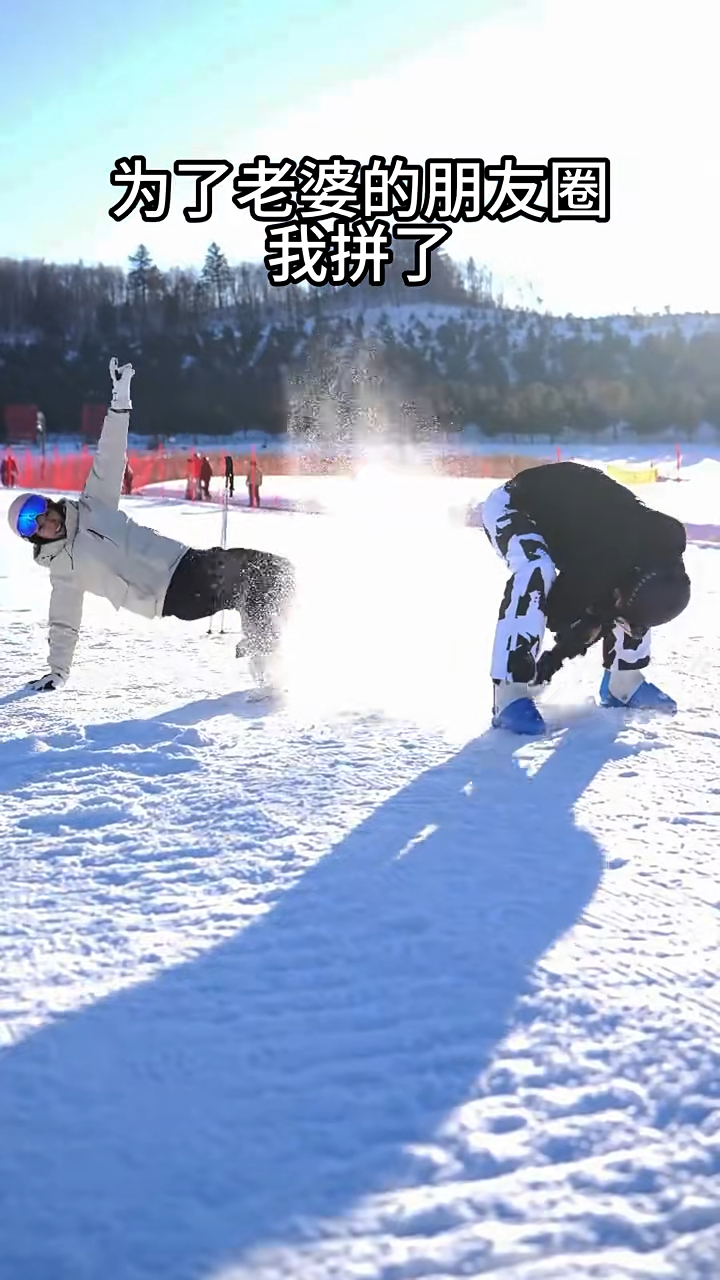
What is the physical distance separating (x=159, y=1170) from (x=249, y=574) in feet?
11.4

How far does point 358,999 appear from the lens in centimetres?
203

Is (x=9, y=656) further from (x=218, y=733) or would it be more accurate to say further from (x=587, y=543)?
(x=587, y=543)

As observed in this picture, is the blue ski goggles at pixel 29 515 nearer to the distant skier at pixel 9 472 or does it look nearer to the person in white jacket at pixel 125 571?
the person in white jacket at pixel 125 571

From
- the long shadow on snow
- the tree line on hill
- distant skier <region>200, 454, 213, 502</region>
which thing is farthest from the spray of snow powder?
the tree line on hill

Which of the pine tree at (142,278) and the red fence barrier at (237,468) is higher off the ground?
the pine tree at (142,278)

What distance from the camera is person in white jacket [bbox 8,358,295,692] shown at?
15.2 ft

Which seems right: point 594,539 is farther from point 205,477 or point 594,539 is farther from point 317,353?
point 317,353

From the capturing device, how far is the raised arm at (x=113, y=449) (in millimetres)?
4824

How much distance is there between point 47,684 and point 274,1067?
3337 mm

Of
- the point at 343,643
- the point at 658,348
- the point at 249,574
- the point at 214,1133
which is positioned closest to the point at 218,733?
the point at 249,574

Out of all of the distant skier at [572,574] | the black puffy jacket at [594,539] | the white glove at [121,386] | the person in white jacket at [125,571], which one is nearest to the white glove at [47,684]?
the person in white jacket at [125,571]

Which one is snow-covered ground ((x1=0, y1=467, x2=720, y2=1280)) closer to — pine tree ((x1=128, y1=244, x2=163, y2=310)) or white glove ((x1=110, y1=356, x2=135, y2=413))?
white glove ((x1=110, y1=356, x2=135, y2=413))

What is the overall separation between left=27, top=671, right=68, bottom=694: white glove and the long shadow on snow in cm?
254

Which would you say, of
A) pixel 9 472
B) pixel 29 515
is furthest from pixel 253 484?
pixel 29 515
